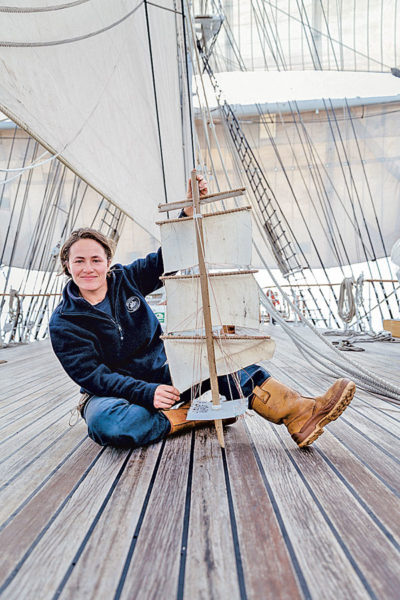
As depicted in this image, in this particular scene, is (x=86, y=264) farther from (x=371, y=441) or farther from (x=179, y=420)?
(x=371, y=441)

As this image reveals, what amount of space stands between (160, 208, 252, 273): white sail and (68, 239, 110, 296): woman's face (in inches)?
9.5

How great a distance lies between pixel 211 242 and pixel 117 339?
49 cm

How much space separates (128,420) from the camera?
54.8 inches

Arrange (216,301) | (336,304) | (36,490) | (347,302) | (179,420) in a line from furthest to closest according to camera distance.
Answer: (336,304)
(347,302)
(179,420)
(216,301)
(36,490)

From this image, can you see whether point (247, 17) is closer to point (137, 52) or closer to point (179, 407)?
point (137, 52)

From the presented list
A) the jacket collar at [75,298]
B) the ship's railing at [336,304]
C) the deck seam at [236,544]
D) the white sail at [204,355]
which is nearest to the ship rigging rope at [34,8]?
the jacket collar at [75,298]

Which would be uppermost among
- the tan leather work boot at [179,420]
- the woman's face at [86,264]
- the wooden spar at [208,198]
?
the wooden spar at [208,198]

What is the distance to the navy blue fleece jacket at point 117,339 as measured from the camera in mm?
1402

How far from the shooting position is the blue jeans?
1383 millimetres

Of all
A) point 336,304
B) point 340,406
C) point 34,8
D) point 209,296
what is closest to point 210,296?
point 209,296

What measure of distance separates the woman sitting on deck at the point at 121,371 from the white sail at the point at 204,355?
3.1 inches

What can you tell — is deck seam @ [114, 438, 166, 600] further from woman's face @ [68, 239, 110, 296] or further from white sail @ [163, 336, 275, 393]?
woman's face @ [68, 239, 110, 296]

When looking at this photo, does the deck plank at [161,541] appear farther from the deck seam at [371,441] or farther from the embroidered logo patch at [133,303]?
the deck seam at [371,441]

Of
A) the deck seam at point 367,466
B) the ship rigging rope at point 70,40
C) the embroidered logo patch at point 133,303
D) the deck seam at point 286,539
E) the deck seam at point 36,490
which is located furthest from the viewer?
the embroidered logo patch at point 133,303
